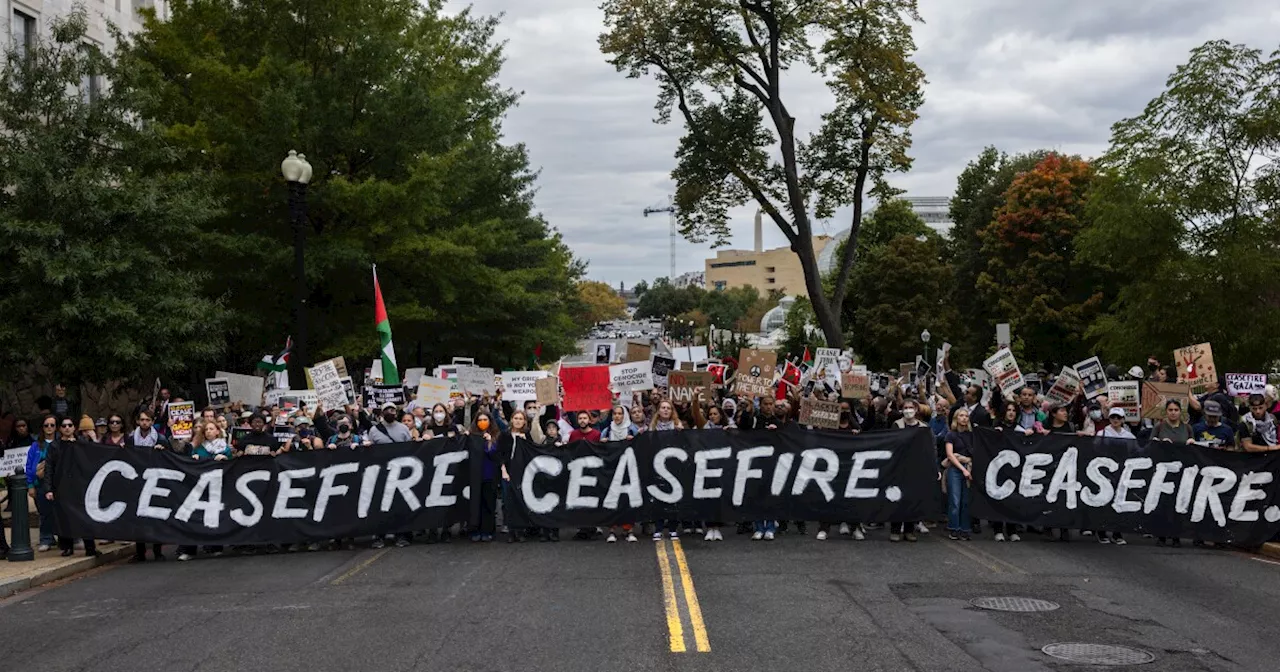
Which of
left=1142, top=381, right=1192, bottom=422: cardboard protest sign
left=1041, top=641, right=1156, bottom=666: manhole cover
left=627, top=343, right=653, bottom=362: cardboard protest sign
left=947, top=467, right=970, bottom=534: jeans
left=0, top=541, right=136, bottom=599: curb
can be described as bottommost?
left=0, top=541, right=136, bottom=599: curb

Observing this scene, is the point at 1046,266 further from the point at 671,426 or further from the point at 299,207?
the point at 671,426

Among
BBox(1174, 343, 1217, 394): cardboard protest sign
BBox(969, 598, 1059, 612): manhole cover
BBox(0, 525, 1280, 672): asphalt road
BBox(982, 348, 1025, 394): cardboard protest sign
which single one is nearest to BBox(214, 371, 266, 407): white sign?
BBox(0, 525, 1280, 672): asphalt road

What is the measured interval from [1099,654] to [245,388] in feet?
54.1

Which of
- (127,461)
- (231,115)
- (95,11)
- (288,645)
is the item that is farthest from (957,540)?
(95,11)

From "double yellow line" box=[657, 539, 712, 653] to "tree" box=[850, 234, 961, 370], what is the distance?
55.5 m

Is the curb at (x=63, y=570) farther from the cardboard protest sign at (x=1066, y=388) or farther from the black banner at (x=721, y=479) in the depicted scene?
the cardboard protest sign at (x=1066, y=388)

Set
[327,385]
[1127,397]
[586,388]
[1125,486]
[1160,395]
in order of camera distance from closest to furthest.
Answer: [1125,486] < [1160,395] < [1127,397] < [586,388] < [327,385]

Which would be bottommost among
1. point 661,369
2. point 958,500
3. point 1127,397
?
point 958,500

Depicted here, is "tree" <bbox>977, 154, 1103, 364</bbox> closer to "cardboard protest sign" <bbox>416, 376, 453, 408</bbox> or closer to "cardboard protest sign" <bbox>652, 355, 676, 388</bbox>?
"cardboard protest sign" <bbox>652, 355, 676, 388</bbox>

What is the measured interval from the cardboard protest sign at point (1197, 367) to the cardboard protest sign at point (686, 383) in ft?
24.0

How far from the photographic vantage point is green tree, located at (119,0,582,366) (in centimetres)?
2538

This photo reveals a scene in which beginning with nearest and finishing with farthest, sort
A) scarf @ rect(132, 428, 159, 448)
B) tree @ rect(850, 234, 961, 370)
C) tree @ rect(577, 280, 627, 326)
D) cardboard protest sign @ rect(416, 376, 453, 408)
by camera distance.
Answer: scarf @ rect(132, 428, 159, 448) → cardboard protest sign @ rect(416, 376, 453, 408) → tree @ rect(850, 234, 961, 370) → tree @ rect(577, 280, 627, 326)

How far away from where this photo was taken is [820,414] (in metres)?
16.7

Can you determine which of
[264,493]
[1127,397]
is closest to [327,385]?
[264,493]
